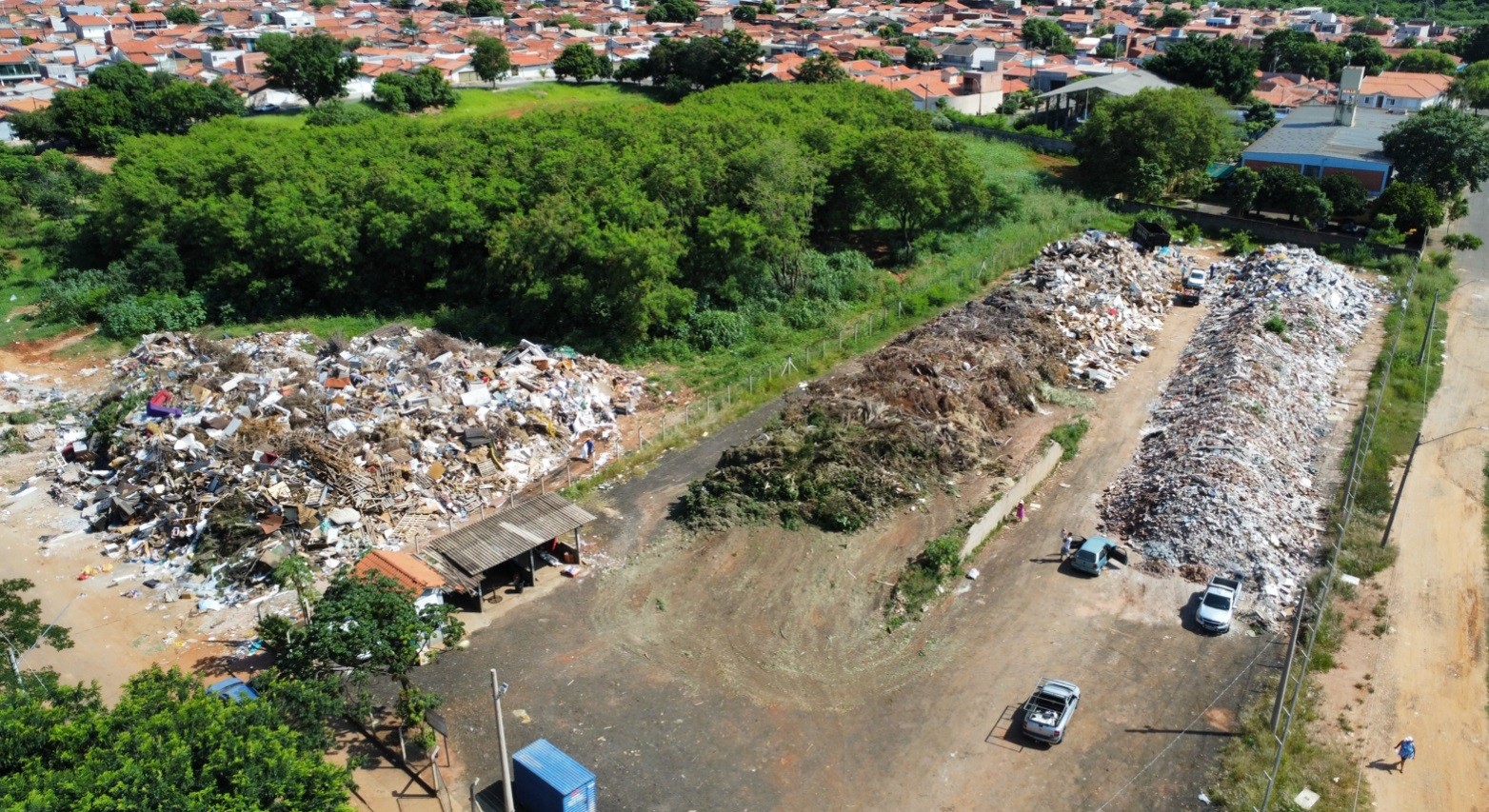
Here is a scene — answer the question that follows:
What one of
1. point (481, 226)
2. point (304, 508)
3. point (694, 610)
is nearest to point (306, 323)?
point (481, 226)

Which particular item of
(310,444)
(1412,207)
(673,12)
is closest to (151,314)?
(310,444)

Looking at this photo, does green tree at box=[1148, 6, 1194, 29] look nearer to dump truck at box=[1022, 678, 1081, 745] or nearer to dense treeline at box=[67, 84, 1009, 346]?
dense treeline at box=[67, 84, 1009, 346]

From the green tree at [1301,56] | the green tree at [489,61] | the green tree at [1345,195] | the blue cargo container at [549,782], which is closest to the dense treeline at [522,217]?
the green tree at [1345,195]

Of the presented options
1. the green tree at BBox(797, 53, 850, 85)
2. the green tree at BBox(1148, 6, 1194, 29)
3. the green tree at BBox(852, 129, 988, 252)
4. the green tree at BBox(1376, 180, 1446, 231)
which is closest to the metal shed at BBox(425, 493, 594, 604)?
the green tree at BBox(852, 129, 988, 252)

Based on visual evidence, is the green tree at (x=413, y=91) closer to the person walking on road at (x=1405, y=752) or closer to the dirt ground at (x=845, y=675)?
the dirt ground at (x=845, y=675)

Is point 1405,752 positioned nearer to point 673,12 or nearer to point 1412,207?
point 1412,207

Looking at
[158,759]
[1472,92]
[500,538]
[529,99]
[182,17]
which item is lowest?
[500,538]

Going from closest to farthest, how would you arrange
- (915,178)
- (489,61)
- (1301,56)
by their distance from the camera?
1. (915,178)
2. (489,61)
3. (1301,56)
